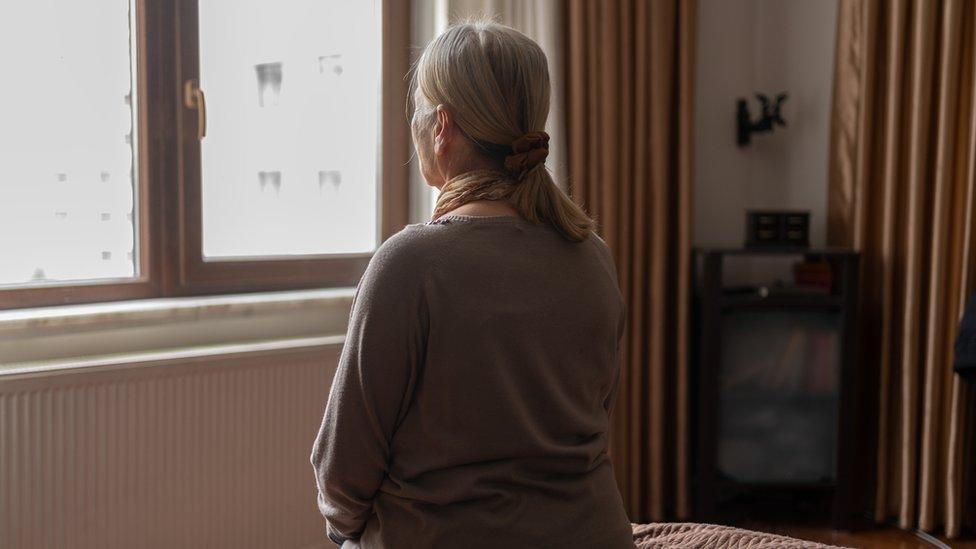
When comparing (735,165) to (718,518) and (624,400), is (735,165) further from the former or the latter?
(718,518)

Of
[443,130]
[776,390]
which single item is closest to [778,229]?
[776,390]

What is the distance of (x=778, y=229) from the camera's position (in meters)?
3.06

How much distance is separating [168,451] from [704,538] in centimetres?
126

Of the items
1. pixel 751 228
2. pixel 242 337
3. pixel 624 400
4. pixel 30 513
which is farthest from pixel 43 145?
pixel 751 228

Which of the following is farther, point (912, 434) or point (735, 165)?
point (735, 165)

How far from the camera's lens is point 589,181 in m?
2.93

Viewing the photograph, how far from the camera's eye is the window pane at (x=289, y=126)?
253 cm

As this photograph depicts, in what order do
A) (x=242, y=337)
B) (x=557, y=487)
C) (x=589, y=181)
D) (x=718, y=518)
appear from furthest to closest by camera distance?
(x=718, y=518)
(x=589, y=181)
(x=242, y=337)
(x=557, y=487)

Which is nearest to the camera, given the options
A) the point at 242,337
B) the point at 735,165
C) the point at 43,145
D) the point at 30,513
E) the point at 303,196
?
the point at 30,513

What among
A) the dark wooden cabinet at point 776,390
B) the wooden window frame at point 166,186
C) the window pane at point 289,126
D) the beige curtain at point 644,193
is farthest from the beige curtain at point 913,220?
the wooden window frame at point 166,186

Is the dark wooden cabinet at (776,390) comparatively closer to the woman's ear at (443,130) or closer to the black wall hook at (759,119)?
the black wall hook at (759,119)

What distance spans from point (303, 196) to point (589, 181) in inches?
34.6

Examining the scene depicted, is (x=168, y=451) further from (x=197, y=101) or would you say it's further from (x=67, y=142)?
(x=197, y=101)

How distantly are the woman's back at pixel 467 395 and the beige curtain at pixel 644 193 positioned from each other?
172 centimetres
